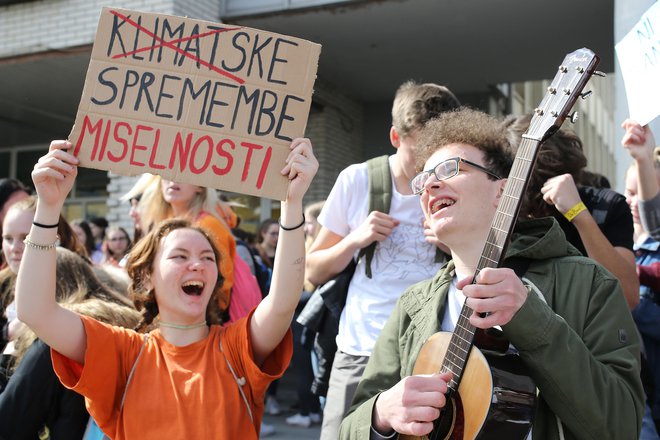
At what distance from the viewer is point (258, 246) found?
7.86 metres

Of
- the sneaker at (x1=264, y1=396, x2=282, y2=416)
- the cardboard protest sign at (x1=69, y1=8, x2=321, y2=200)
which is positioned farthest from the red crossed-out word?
the sneaker at (x1=264, y1=396, x2=282, y2=416)

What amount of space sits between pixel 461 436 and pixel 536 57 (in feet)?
25.9

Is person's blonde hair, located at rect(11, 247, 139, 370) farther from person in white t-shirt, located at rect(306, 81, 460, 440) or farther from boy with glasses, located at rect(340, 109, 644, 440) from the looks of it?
boy with glasses, located at rect(340, 109, 644, 440)

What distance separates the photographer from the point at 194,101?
Result: 7.36 ft

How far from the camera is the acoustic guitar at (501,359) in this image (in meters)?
1.56

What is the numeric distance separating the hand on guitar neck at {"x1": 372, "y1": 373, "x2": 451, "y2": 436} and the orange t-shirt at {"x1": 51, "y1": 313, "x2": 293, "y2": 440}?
0.63 meters

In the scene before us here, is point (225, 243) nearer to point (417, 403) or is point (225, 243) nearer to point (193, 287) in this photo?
point (193, 287)

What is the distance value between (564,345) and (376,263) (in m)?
1.43

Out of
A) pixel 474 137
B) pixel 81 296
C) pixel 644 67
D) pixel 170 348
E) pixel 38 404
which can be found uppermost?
pixel 644 67

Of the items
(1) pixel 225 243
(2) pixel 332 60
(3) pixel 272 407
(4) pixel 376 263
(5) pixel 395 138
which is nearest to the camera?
(4) pixel 376 263

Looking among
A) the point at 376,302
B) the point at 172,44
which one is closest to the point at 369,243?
the point at 376,302

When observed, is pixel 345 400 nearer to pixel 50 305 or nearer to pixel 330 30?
pixel 50 305

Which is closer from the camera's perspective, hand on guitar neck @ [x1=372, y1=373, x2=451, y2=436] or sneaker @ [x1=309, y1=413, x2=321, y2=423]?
hand on guitar neck @ [x1=372, y1=373, x2=451, y2=436]

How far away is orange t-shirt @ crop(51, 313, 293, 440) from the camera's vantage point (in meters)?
2.18
